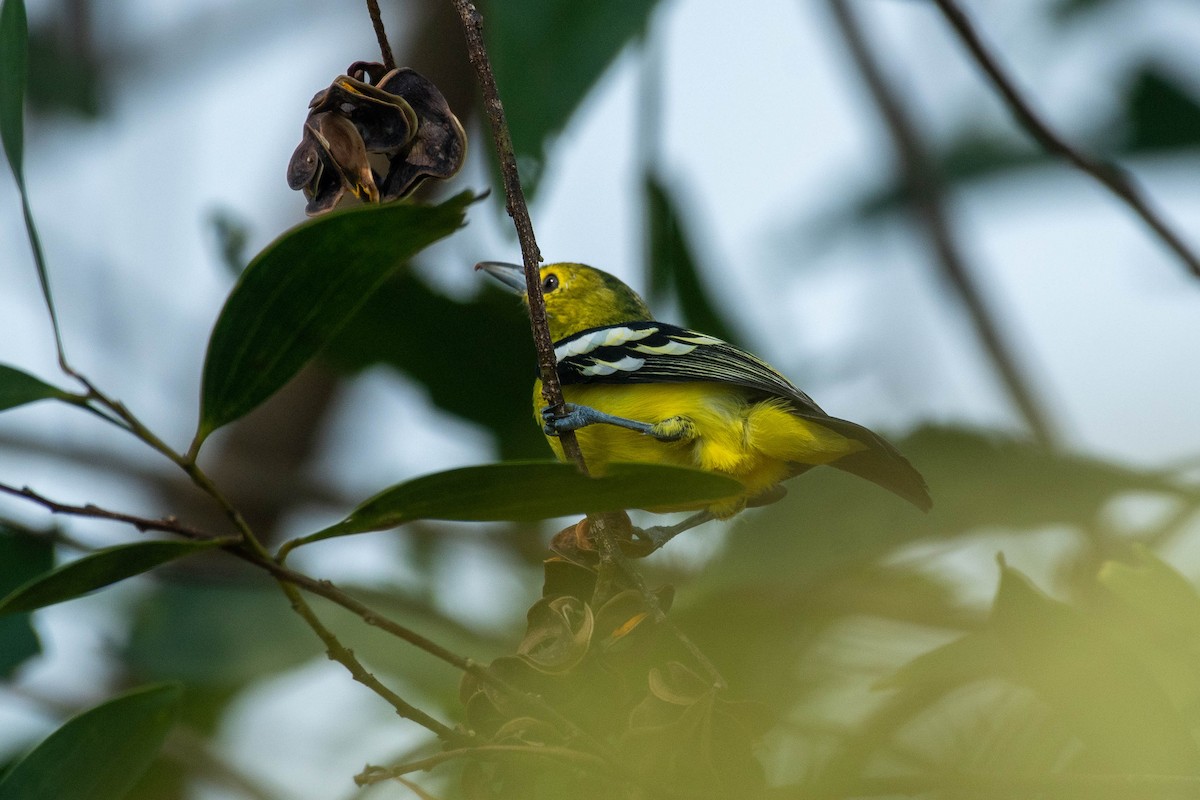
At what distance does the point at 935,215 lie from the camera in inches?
201

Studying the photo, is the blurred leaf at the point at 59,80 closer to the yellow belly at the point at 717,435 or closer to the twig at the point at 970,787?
the yellow belly at the point at 717,435

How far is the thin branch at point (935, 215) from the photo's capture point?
188 inches

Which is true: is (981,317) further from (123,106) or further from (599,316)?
(123,106)

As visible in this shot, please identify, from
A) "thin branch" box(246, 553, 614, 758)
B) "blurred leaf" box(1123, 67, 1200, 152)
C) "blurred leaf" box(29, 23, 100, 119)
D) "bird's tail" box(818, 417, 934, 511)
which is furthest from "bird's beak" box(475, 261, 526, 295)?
"blurred leaf" box(1123, 67, 1200, 152)

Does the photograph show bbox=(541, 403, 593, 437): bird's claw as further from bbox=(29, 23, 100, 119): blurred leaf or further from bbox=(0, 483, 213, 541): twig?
bbox=(29, 23, 100, 119): blurred leaf

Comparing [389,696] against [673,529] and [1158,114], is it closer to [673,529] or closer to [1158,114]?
[673,529]

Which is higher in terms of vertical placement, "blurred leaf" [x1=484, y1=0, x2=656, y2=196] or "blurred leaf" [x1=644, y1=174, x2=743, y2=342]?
"blurred leaf" [x1=484, y1=0, x2=656, y2=196]

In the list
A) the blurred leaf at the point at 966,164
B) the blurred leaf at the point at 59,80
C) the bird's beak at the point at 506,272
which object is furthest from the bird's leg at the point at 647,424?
the blurred leaf at the point at 59,80

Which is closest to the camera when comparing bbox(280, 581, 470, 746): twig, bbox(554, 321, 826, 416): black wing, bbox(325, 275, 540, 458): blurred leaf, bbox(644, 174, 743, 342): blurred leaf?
bbox(280, 581, 470, 746): twig

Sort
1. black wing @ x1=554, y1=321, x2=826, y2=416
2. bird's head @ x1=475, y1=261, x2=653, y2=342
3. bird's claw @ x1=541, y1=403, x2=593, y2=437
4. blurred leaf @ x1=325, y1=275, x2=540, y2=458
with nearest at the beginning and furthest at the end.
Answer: bird's claw @ x1=541, y1=403, x2=593, y2=437, black wing @ x1=554, y1=321, x2=826, y2=416, bird's head @ x1=475, y1=261, x2=653, y2=342, blurred leaf @ x1=325, y1=275, x2=540, y2=458

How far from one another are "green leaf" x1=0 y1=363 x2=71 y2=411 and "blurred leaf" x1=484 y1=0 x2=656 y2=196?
137 centimetres

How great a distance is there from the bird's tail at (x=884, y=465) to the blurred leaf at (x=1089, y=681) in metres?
0.62

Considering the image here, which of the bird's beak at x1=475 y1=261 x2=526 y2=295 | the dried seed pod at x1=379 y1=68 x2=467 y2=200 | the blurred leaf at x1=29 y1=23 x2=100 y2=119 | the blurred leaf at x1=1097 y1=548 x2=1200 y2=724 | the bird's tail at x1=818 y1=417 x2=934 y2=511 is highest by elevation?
the blurred leaf at x1=29 y1=23 x2=100 y2=119

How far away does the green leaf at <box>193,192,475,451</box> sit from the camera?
4.97ft
